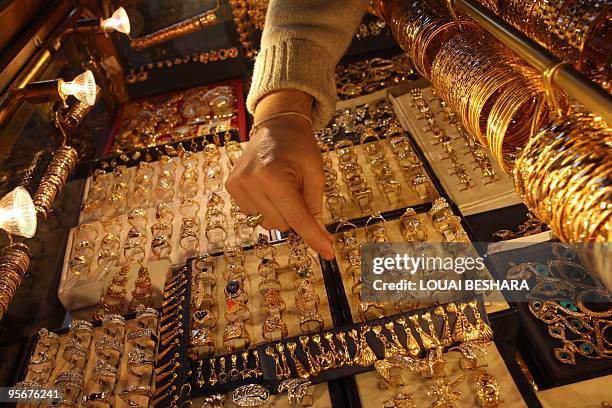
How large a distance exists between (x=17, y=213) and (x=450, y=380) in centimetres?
78

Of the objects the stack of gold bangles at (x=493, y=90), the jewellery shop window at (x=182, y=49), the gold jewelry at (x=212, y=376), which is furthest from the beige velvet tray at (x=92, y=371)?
the jewellery shop window at (x=182, y=49)

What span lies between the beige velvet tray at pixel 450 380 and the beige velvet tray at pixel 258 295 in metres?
0.14

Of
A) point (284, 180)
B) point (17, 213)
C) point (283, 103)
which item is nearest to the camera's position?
point (284, 180)

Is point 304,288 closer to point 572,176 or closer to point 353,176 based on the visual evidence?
point 353,176

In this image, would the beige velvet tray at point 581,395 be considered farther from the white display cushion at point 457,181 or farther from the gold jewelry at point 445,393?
the white display cushion at point 457,181

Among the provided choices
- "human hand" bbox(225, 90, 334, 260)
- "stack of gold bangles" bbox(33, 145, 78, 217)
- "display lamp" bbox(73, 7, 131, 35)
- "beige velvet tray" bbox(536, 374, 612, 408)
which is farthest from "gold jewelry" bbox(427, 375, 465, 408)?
"display lamp" bbox(73, 7, 131, 35)

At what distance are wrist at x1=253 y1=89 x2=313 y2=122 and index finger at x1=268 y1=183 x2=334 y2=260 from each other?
151mm

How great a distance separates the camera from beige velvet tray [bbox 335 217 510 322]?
2.75ft

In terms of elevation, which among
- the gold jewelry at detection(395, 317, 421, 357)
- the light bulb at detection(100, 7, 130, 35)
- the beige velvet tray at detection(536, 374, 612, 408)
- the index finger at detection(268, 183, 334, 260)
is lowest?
the beige velvet tray at detection(536, 374, 612, 408)

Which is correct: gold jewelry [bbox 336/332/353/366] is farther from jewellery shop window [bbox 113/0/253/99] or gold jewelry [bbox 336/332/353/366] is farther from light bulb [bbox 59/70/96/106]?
jewellery shop window [bbox 113/0/253/99]

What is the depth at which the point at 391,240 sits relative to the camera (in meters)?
1.04

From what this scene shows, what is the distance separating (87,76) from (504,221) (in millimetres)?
1082

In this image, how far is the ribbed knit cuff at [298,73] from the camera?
33.2 inches

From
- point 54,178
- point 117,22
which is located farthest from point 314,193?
point 117,22
